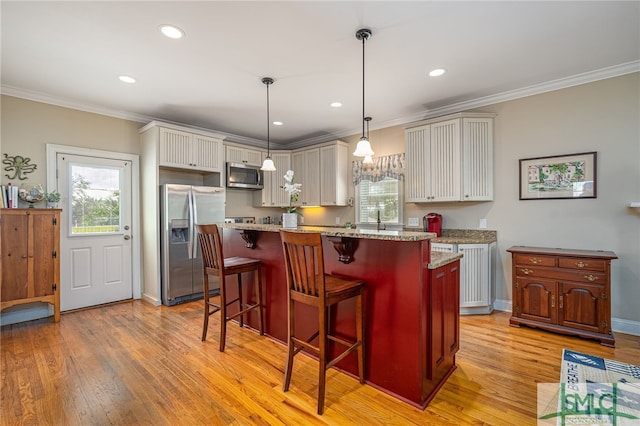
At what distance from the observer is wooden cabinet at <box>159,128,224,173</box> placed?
416 centimetres

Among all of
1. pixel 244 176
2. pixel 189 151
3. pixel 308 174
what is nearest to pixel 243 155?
pixel 244 176

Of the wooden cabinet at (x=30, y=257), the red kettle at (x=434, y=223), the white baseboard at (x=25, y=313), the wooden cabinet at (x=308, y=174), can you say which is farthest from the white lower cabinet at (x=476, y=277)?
the white baseboard at (x=25, y=313)

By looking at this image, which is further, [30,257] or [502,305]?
[502,305]

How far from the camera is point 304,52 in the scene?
271cm

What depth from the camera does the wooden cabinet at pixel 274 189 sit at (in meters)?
5.71

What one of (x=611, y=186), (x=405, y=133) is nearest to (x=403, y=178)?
(x=405, y=133)

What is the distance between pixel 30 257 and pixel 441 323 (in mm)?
4266

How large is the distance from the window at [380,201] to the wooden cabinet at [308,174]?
797 mm

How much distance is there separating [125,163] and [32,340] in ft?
7.80

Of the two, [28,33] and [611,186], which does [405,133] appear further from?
[28,33]

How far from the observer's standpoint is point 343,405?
1.97 meters

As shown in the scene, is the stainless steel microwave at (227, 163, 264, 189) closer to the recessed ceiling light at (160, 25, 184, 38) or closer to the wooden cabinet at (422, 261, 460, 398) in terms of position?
the recessed ceiling light at (160, 25, 184, 38)

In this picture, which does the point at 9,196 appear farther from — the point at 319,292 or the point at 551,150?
the point at 551,150

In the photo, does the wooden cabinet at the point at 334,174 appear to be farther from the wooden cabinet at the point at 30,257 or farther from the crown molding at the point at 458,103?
the wooden cabinet at the point at 30,257
